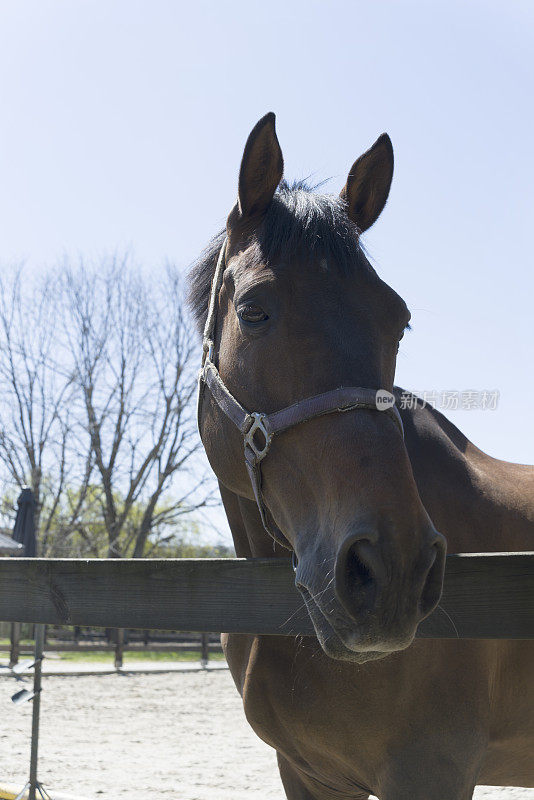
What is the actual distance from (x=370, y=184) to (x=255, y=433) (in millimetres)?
963

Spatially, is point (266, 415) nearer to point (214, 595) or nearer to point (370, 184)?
point (214, 595)

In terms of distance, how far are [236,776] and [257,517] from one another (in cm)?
462

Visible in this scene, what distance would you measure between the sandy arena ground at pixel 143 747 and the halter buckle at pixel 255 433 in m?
4.21

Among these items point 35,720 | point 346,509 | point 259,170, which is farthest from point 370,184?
point 35,720

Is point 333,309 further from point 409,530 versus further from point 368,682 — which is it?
point 368,682

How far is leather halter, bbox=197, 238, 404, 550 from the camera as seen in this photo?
1.72 meters

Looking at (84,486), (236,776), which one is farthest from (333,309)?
(84,486)

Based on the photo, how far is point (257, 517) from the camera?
2.28m

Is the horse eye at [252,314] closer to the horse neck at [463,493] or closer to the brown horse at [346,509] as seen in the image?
the brown horse at [346,509]

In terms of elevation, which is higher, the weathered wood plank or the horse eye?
the horse eye

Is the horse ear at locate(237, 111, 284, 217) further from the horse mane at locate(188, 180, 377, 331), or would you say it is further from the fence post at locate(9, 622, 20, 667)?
the fence post at locate(9, 622, 20, 667)

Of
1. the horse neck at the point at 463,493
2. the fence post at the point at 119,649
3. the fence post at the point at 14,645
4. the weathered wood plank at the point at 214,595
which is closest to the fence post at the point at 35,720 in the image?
the weathered wood plank at the point at 214,595

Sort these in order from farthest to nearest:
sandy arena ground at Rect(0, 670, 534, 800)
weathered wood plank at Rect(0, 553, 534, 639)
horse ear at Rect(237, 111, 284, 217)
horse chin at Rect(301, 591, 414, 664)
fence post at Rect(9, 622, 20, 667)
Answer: fence post at Rect(9, 622, 20, 667), sandy arena ground at Rect(0, 670, 534, 800), horse ear at Rect(237, 111, 284, 217), weathered wood plank at Rect(0, 553, 534, 639), horse chin at Rect(301, 591, 414, 664)

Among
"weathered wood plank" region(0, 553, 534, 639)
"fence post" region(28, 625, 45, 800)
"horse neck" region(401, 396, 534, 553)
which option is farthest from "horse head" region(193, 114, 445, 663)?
"fence post" region(28, 625, 45, 800)
